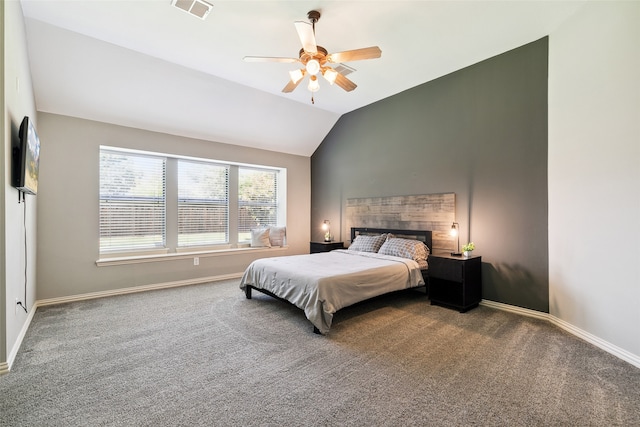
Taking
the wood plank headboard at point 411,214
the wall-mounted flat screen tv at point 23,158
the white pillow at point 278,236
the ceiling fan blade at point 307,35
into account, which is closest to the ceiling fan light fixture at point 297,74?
the ceiling fan blade at point 307,35

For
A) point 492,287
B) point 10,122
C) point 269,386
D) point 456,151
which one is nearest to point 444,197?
point 456,151

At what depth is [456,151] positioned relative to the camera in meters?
4.05

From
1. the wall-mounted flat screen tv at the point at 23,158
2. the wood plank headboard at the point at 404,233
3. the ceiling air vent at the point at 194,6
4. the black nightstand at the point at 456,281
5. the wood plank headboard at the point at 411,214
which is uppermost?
the ceiling air vent at the point at 194,6

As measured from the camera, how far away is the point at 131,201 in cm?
456

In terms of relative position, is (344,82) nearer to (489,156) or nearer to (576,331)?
(489,156)

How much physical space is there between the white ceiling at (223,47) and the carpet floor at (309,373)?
2.85 metres

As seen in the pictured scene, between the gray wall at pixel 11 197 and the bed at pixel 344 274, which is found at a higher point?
the gray wall at pixel 11 197

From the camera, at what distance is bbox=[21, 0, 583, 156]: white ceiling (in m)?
2.73

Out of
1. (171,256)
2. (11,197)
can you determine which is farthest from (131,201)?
(11,197)

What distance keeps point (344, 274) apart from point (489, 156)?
245 centimetres

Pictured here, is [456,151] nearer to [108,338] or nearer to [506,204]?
[506,204]

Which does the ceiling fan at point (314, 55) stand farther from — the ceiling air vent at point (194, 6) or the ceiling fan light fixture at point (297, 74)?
the ceiling air vent at point (194, 6)

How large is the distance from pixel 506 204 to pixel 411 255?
1.32 metres

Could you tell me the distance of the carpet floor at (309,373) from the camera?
1695 mm
